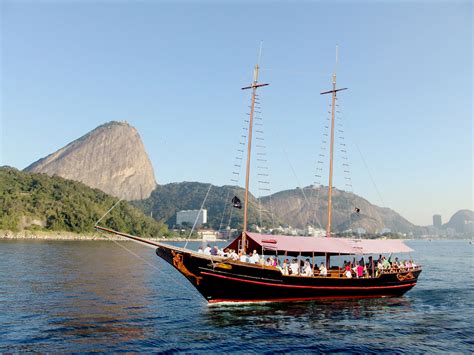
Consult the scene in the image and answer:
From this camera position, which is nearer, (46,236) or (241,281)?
(241,281)

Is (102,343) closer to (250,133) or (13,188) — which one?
(250,133)

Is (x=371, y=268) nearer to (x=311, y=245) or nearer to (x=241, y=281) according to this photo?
(x=311, y=245)

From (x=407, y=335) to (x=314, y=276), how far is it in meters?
8.58

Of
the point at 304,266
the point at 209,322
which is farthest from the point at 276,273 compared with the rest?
the point at 209,322

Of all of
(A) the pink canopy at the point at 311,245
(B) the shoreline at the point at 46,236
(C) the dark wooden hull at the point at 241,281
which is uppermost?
(A) the pink canopy at the point at 311,245

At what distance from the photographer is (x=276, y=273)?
30250 millimetres

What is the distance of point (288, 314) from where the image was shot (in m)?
28.3

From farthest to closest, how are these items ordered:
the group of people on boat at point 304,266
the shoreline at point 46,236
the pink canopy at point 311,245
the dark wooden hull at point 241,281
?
1. the shoreline at point 46,236
2. the pink canopy at point 311,245
3. the group of people on boat at point 304,266
4. the dark wooden hull at point 241,281

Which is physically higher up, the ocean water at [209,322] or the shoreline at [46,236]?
the ocean water at [209,322]

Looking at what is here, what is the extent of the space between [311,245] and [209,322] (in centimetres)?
1151

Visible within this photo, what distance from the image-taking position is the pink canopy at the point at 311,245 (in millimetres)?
32000

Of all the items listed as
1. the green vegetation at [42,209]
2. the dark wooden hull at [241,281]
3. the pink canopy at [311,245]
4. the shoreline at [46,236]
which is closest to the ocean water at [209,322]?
the dark wooden hull at [241,281]

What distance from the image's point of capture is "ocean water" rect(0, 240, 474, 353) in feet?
69.3

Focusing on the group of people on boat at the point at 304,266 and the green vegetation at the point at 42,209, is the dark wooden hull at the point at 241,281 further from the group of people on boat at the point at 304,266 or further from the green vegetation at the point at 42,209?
the green vegetation at the point at 42,209
